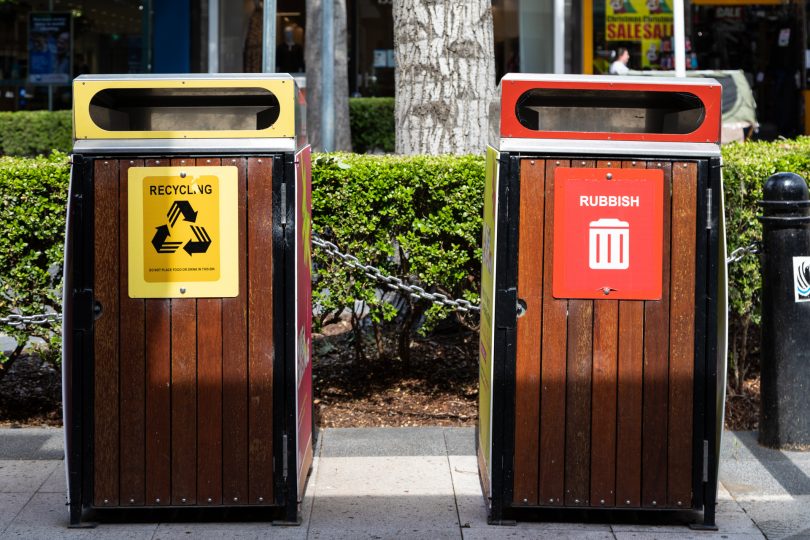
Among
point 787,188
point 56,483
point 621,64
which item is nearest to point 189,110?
point 56,483

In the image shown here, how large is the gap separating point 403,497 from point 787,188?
2.27 m

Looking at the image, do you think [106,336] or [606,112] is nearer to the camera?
[106,336]

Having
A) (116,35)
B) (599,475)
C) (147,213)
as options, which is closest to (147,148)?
(147,213)

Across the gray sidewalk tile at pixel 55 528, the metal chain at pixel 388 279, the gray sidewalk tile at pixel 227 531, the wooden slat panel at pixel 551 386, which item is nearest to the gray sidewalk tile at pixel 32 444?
the gray sidewalk tile at pixel 55 528

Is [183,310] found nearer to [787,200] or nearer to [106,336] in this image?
[106,336]

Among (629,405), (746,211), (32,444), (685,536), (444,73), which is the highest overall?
(444,73)

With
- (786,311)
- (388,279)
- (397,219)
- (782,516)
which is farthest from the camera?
(397,219)

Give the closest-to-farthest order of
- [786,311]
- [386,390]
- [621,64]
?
[786,311] < [386,390] < [621,64]

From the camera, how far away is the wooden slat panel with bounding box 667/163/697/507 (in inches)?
172

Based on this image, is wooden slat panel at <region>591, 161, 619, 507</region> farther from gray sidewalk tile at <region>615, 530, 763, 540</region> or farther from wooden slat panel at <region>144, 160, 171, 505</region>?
wooden slat panel at <region>144, 160, 171, 505</region>

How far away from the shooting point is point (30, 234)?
226 inches

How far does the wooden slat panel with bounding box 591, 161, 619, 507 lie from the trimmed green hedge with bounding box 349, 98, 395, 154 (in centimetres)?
1257

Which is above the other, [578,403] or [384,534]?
[578,403]

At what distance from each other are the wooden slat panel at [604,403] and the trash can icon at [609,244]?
0.16 metres
